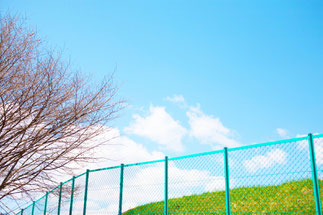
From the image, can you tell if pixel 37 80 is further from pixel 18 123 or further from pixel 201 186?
pixel 201 186

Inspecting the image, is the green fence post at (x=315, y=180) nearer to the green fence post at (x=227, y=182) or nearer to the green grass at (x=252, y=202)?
the green grass at (x=252, y=202)

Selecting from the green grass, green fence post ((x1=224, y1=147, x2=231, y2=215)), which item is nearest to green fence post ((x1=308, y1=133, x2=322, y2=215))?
the green grass

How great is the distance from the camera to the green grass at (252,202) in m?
6.70

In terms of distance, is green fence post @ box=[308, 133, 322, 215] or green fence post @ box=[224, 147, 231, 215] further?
green fence post @ box=[224, 147, 231, 215]

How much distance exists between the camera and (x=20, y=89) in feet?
25.1

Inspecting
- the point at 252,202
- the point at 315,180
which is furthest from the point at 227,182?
the point at 315,180

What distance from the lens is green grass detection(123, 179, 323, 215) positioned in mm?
6699

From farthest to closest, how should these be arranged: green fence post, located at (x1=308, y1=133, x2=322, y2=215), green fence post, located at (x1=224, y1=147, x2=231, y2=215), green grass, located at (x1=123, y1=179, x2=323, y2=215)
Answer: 1. green fence post, located at (x1=224, y1=147, x2=231, y2=215)
2. green grass, located at (x1=123, y1=179, x2=323, y2=215)
3. green fence post, located at (x1=308, y1=133, x2=322, y2=215)

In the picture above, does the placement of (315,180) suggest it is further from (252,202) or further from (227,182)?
(252,202)

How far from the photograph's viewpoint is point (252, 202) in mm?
8133

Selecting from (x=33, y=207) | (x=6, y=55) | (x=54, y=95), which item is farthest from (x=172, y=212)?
(x=33, y=207)

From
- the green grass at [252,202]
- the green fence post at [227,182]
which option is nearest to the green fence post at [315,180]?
the green grass at [252,202]

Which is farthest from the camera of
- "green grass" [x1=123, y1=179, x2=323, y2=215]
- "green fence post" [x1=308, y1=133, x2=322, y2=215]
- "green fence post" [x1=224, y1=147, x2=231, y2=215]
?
"green fence post" [x1=224, y1=147, x2=231, y2=215]

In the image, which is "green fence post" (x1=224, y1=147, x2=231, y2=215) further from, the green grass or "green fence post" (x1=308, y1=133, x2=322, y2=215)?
"green fence post" (x1=308, y1=133, x2=322, y2=215)
